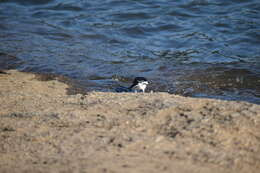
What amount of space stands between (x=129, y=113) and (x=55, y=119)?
759mm

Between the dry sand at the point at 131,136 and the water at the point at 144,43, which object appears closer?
the dry sand at the point at 131,136

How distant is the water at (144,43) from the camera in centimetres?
790

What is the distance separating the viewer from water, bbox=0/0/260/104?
7902 millimetres

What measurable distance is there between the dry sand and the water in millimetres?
2795

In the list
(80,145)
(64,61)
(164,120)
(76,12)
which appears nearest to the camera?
(80,145)

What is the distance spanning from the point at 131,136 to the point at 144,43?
6552 millimetres

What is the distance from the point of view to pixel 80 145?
3.63 metres

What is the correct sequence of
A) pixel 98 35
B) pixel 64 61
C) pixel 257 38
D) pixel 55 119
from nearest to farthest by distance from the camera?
pixel 55 119, pixel 64 61, pixel 257 38, pixel 98 35

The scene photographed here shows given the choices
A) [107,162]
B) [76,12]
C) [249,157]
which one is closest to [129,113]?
[107,162]

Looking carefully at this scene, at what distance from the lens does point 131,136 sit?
12.2 feet

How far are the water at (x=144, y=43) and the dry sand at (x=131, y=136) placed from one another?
280 cm

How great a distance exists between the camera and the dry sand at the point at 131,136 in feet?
10.7

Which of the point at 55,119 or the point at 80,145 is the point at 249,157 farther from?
the point at 55,119

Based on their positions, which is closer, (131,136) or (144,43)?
(131,136)
